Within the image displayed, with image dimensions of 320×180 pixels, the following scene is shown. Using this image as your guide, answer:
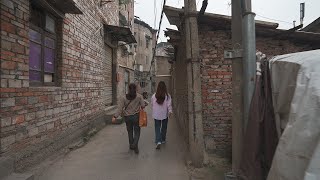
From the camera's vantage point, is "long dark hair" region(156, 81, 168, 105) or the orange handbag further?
"long dark hair" region(156, 81, 168, 105)

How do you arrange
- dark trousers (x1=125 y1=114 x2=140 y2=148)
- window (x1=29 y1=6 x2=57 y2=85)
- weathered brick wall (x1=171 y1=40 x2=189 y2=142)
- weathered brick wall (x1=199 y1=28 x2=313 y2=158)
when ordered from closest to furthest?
window (x1=29 y1=6 x2=57 y2=85), weathered brick wall (x1=199 y1=28 x2=313 y2=158), dark trousers (x1=125 y1=114 x2=140 y2=148), weathered brick wall (x1=171 y1=40 x2=189 y2=142)

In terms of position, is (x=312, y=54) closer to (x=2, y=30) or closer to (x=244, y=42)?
(x=244, y=42)

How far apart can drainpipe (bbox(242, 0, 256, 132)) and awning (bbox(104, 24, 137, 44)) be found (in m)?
8.57

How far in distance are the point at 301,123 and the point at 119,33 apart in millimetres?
11471

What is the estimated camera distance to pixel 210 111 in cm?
693

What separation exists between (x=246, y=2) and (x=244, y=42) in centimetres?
52

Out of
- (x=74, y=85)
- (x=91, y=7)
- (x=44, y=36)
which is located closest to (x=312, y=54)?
(x=44, y=36)

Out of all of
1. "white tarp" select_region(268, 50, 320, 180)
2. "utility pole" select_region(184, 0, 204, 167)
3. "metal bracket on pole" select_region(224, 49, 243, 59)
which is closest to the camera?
"white tarp" select_region(268, 50, 320, 180)

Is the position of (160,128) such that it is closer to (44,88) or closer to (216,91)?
(216,91)

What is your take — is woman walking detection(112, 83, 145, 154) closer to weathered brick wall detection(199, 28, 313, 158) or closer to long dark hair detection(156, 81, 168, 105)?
long dark hair detection(156, 81, 168, 105)

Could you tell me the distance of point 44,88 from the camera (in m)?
6.14

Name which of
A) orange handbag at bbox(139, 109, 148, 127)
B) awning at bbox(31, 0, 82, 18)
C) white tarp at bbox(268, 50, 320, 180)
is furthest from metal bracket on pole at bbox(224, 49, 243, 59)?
awning at bbox(31, 0, 82, 18)

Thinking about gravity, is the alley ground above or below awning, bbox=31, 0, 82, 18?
below

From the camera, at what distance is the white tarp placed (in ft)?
7.82
